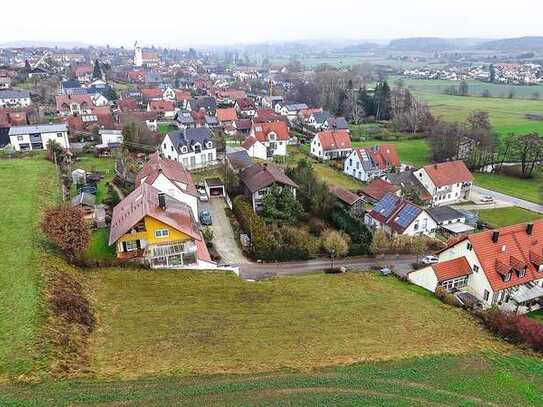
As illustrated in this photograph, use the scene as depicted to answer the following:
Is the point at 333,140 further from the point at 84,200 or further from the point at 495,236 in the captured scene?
the point at 84,200

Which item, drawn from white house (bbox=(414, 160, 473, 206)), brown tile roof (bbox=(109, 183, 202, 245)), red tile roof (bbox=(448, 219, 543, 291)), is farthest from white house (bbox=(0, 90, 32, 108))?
red tile roof (bbox=(448, 219, 543, 291))

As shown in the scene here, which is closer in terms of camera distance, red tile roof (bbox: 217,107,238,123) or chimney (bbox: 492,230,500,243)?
chimney (bbox: 492,230,500,243)

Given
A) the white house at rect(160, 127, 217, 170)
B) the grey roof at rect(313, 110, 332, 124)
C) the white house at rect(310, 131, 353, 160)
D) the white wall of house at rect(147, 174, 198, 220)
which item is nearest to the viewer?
the white wall of house at rect(147, 174, 198, 220)

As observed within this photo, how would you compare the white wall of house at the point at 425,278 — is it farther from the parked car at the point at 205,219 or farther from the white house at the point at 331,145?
the white house at the point at 331,145

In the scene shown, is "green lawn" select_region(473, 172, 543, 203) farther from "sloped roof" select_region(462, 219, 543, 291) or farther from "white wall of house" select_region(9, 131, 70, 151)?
"white wall of house" select_region(9, 131, 70, 151)

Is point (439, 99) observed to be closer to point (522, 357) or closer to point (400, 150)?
point (400, 150)

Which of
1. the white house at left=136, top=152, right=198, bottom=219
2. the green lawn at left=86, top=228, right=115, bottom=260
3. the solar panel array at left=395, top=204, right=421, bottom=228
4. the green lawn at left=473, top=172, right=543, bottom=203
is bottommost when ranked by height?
the green lawn at left=473, top=172, right=543, bottom=203

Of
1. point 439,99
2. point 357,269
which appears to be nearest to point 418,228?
point 357,269
